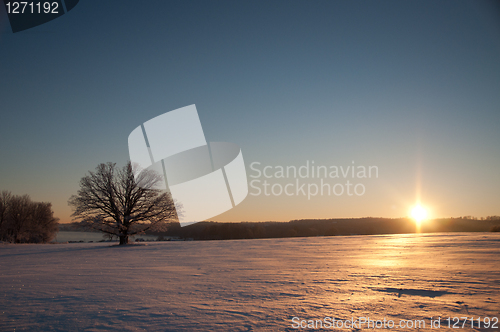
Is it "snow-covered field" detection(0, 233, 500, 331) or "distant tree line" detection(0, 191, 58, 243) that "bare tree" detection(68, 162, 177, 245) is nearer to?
"snow-covered field" detection(0, 233, 500, 331)

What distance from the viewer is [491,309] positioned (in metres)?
5.18

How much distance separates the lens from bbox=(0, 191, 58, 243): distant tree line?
52684 mm

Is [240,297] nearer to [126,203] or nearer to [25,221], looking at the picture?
[126,203]

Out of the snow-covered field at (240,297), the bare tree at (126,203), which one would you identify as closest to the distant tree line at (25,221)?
the bare tree at (126,203)

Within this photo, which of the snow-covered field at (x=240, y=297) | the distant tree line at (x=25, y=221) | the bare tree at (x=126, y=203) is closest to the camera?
the snow-covered field at (x=240, y=297)

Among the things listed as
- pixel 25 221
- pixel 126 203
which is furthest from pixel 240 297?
pixel 25 221

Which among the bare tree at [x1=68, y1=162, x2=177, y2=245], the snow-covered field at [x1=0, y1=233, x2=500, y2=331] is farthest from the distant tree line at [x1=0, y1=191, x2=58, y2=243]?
the snow-covered field at [x1=0, y1=233, x2=500, y2=331]

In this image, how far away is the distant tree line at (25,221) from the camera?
5268 centimetres

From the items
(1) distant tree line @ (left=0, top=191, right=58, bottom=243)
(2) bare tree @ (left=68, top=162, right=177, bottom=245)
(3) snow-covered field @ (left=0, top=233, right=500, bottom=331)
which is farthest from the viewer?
(1) distant tree line @ (left=0, top=191, right=58, bottom=243)

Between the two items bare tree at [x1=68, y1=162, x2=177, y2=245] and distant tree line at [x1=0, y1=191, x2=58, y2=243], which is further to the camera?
distant tree line at [x1=0, y1=191, x2=58, y2=243]

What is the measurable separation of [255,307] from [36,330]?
3784 mm

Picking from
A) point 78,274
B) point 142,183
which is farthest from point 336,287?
point 142,183

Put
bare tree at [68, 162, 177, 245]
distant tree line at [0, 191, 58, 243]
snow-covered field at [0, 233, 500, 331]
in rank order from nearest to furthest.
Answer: snow-covered field at [0, 233, 500, 331], bare tree at [68, 162, 177, 245], distant tree line at [0, 191, 58, 243]

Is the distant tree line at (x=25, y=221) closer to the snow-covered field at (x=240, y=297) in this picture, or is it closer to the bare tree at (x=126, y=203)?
the bare tree at (x=126, y=203)
